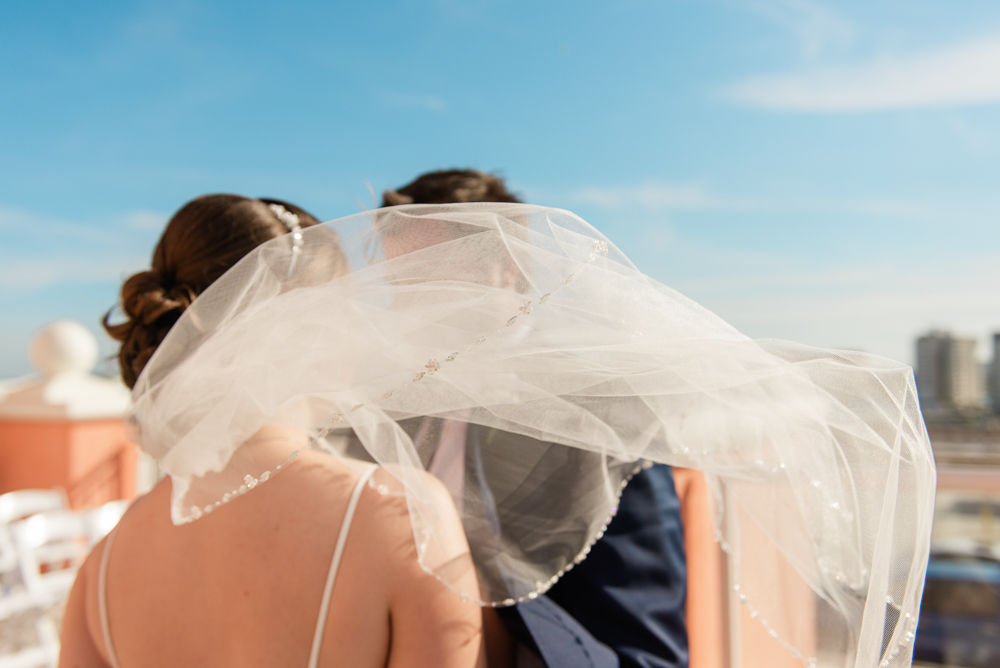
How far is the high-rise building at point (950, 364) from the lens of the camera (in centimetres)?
1057

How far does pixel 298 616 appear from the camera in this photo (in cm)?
97

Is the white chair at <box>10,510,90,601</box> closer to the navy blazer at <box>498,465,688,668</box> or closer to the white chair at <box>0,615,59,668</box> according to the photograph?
the white chair at <box>0,615,59,668</box>

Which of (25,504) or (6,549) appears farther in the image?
(25,504)

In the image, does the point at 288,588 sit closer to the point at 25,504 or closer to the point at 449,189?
the point at 449,189

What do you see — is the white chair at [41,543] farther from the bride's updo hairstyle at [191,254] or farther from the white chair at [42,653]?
the bride's updo hairstyle at [191,254]

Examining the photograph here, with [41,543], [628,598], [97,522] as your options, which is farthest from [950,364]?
[41,543]

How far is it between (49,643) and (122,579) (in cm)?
314

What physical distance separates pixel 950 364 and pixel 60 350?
1358 centimetres

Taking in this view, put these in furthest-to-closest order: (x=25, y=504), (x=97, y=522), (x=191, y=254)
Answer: (x=25, y=504) → (x=97, y=522) → (x=191, y=254)

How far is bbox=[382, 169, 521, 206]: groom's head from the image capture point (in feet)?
7.47

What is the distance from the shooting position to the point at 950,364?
11.4 metres

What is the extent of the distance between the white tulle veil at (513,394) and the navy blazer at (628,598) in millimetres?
75

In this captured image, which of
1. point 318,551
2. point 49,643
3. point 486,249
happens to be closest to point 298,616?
point 318,551

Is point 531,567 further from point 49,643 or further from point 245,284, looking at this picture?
point 49,643
